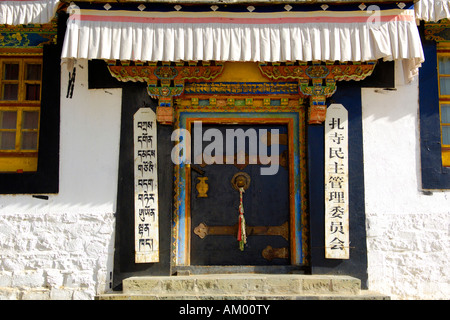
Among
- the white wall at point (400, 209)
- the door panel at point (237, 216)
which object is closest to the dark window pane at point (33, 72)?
the door panel at point (237, 216)

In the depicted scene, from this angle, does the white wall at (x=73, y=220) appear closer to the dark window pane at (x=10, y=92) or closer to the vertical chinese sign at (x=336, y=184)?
the dark window pane at (x=10, y=92)

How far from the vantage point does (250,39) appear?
199 inches

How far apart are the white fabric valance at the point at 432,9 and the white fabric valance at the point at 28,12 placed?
3.65 metres

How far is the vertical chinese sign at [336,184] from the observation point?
17.6ft

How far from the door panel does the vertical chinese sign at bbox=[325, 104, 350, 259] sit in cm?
48

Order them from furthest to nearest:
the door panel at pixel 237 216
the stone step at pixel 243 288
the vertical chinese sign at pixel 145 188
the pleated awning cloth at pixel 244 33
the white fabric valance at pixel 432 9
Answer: the door panel at pixel 237 216
the vertical chinese sign at pixel 145 188
the white fabric valance at pixel 432 9
the pleated awning cloth at pixel 244 33
the stone step at pixel 243 288

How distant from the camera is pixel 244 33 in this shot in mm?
Answer: 5070

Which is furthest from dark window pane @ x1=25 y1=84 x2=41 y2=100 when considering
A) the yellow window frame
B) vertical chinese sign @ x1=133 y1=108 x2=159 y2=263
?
the yellow window frame

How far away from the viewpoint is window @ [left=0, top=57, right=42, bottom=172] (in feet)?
18.6

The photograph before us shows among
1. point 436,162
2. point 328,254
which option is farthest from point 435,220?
point 328,254

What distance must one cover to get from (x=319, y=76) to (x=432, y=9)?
129cm

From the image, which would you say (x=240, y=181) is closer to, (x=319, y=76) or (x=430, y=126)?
(x=319, y=76)

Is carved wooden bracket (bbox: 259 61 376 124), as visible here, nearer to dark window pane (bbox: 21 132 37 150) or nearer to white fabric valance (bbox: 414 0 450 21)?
white fabric valance (bbox: 414 0 450 21)

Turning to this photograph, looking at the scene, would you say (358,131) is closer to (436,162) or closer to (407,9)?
(436,162)
